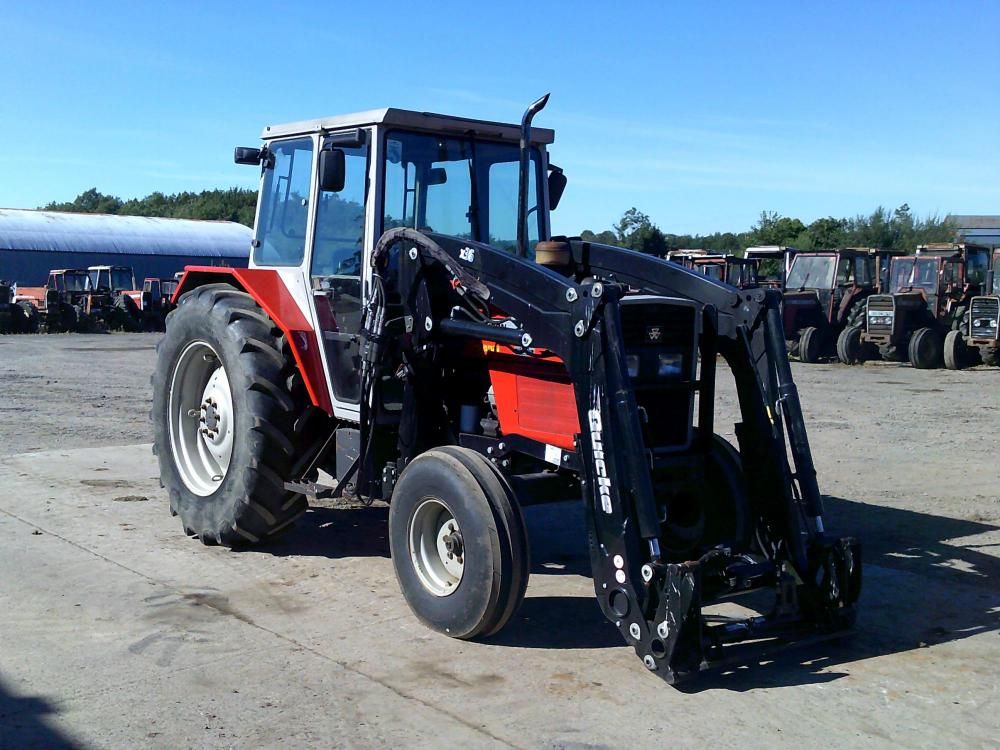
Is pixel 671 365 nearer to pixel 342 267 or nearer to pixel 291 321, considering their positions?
pixel 342 267

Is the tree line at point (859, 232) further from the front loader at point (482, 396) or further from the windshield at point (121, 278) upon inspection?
the front loader at point (482, 396)

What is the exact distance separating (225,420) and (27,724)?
10.5 ft

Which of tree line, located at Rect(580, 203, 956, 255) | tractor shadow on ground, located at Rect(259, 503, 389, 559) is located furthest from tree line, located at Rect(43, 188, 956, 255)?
tractor shadow on ground, located at Rect(259, 503, 389, 559)

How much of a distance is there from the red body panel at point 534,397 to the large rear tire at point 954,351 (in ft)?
64.7

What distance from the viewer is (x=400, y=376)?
610 cm

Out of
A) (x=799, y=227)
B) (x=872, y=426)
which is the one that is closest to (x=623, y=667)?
(x=872, y=426)

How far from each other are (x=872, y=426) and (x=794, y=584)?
904 cm

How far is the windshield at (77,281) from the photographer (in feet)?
118

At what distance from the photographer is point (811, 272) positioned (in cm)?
2631

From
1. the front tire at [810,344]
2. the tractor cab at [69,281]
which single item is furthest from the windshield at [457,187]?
the tractor cab at [69,281]

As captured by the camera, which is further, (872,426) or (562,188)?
(872,426)

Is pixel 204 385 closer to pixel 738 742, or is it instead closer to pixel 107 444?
pixel 107 444

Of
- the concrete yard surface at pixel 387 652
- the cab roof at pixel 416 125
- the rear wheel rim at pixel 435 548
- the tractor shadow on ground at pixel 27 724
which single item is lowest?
the tractor shadow on ground at pixel 27 724

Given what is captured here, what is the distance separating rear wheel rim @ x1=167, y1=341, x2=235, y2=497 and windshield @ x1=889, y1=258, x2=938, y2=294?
20669 millimetres
